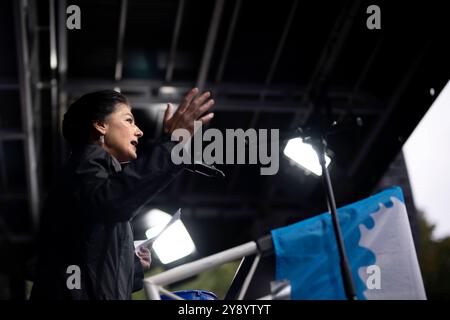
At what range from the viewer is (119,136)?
210 centimetres

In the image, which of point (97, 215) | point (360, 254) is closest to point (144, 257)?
point (97, 215)

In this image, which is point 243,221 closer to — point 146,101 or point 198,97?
point 146,101

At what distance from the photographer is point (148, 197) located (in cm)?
169

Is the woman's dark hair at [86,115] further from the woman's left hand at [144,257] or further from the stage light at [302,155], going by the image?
the stage light at [302,155]

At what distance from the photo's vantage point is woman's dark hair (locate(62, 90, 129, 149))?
2080 millimetres

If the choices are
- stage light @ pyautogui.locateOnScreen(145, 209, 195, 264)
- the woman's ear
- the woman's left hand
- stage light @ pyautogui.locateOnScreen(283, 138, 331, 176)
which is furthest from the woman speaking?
stage light @ pyautogui.locateOnScreen(283, 138, 331, 176)

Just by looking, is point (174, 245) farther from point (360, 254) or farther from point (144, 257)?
point (360, 254)

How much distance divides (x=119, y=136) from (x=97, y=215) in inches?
18.2

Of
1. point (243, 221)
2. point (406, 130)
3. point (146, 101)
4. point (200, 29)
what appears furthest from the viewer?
point (243, 221)

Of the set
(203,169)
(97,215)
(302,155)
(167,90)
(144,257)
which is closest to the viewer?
(97,215)
